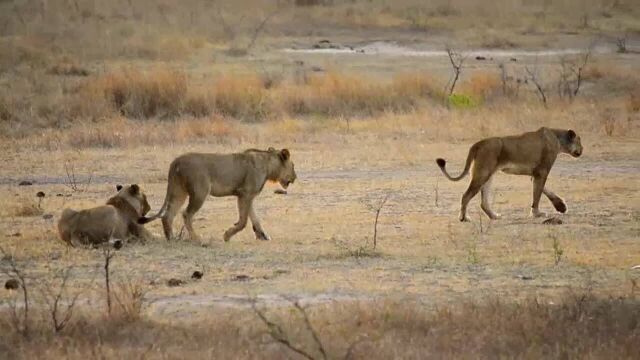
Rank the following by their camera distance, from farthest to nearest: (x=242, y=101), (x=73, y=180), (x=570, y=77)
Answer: (x=570, y=77)
(x=242, y=101)
(x=73, y=180)

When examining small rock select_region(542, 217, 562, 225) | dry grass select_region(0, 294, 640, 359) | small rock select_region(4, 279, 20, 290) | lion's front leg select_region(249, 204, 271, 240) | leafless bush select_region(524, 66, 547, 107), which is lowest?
leafless bush select_region(524, 66, 547, 107)

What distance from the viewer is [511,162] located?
13.9 meters

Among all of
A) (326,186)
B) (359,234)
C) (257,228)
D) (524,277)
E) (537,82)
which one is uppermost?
(524,277)

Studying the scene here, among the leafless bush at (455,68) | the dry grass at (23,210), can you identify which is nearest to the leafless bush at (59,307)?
the dry grass at (23,210)

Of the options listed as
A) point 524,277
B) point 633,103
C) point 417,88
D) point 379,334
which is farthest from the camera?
point 417,88

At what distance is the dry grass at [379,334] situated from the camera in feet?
27.0

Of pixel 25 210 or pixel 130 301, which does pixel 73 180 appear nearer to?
pixel 25 210

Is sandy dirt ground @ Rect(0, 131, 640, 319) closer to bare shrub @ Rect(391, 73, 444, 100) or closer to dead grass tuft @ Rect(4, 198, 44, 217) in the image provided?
dead grass tuft @ Rect(4, 198, 44, 217)

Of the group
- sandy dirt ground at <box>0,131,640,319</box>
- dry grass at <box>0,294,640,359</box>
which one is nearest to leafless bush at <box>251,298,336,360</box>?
dry grass at <box>0,294,640,359</box>

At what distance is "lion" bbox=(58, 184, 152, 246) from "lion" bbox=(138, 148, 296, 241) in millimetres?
210

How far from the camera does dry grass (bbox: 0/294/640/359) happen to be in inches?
324

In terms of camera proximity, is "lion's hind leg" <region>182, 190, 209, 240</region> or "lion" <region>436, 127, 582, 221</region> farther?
"lion" <region>436, 127, 582, 221</region>

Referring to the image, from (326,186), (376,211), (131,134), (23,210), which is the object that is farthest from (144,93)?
(376,211)

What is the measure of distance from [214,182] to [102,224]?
3.42 ft
